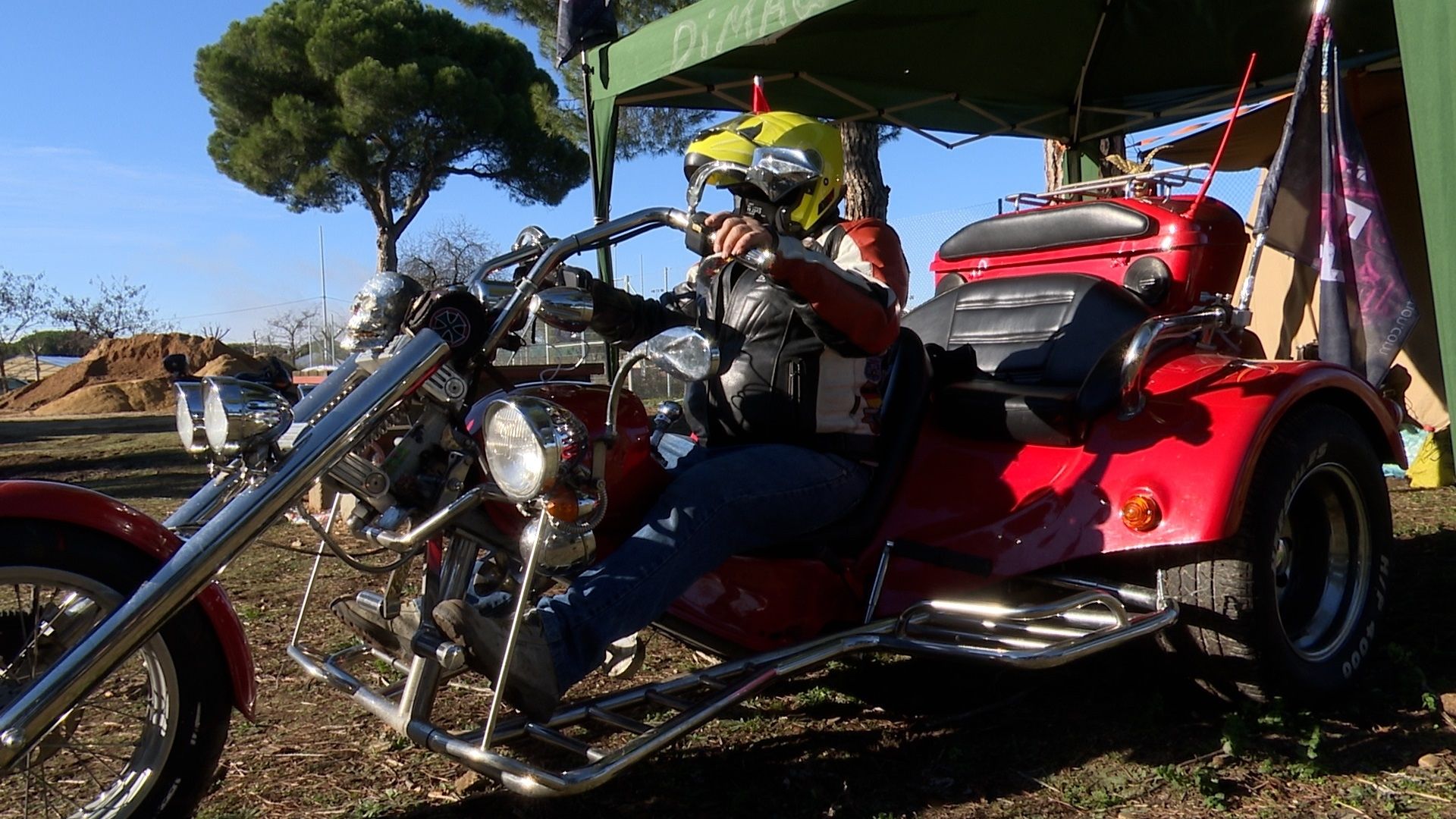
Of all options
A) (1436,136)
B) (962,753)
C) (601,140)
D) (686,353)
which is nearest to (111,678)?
(686,353)

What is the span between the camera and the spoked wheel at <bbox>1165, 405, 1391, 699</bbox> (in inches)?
104

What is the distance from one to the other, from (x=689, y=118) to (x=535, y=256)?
11.5m

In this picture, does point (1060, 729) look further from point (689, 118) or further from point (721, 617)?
point (689, 118)

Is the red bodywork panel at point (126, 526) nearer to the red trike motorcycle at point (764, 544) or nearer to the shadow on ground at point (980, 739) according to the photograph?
the red trike motorcycle at point (764, 544)

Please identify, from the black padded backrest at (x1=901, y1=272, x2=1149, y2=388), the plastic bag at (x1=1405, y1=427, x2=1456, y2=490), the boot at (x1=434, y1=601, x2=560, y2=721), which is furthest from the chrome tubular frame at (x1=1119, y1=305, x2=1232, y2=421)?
the plastic bag at (x1=1405, y1=427, x2=1456, y2=490)

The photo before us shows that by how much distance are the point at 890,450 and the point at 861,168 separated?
20.8 ft

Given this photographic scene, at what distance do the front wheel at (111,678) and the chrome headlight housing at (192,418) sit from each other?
21 cm

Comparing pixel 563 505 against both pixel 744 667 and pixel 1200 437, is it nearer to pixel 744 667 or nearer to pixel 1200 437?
pixel 744 667

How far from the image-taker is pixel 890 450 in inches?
109

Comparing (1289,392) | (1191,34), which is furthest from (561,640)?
(1191,34)

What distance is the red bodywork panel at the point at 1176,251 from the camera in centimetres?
318

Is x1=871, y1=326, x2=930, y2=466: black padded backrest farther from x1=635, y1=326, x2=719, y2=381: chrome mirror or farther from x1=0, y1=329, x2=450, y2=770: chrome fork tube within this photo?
x1=0, y1=329, x2=450, y2=770: chrome fork tube

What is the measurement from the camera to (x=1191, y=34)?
23.5ft

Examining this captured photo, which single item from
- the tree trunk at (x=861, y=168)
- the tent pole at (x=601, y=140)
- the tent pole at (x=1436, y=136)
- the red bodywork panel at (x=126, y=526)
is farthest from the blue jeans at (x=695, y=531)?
the tree trunk at (x=861, y=168)
